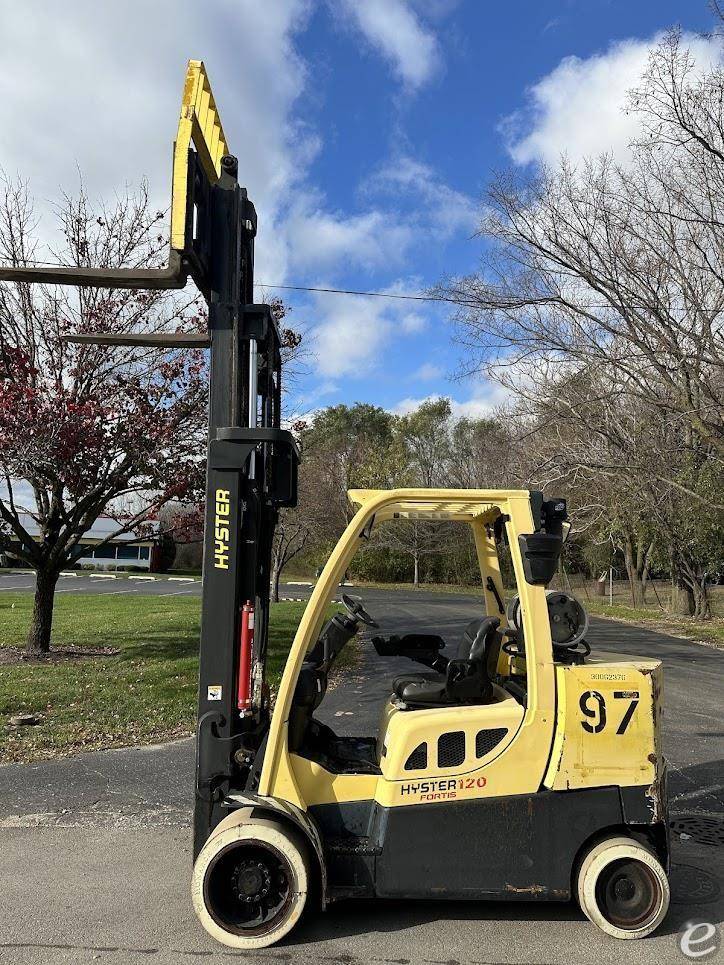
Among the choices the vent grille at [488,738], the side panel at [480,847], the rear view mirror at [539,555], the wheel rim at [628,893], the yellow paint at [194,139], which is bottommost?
the wheel rim at [628,893]

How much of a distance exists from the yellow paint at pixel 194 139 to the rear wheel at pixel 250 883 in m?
3.09

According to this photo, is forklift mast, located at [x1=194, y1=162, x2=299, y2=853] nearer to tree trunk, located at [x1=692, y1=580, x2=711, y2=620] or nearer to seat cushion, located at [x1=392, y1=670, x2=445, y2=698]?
seat cushion, located at [x1=392, y1=670, x2=445, y2=698]

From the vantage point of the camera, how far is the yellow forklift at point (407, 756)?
13.1 feet

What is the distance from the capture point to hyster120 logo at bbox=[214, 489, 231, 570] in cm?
438

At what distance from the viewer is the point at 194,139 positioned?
4684 millimetres

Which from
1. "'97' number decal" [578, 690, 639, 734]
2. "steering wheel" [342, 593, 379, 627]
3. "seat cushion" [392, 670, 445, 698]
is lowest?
"'97' number decal" [578, 690, 639, 734]

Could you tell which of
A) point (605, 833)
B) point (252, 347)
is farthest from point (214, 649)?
point (605, 833)

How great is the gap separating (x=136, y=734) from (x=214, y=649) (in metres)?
4.70

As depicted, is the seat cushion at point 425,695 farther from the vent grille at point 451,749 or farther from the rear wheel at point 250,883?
the rear wheel at point 250,883

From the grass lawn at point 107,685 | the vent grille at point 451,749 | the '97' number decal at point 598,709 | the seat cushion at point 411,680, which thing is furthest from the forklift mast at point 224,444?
the grass lawn at point 107,685

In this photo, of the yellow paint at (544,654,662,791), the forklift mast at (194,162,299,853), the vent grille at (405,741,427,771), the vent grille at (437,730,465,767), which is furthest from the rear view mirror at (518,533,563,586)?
the forklift mast at (194,162,299,853)

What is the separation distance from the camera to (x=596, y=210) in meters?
16.2

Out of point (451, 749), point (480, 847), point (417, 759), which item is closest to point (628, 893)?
point (480, 847)

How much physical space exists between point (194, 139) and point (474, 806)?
4122 mm
